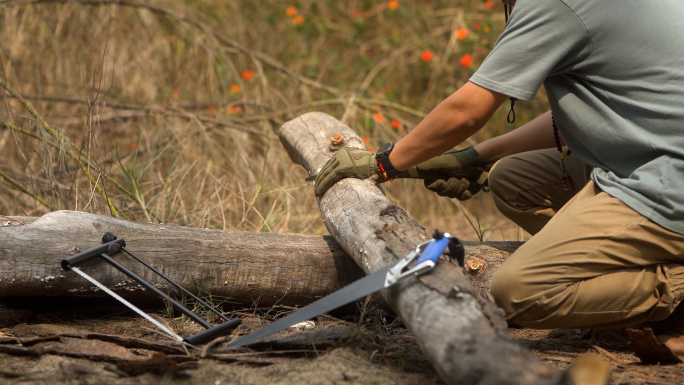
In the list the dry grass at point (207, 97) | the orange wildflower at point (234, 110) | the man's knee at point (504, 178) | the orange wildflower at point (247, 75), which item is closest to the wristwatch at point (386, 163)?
the man's knee at point (504, 178)

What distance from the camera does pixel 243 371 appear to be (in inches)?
70.9

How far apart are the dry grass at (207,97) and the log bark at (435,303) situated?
0.97 m

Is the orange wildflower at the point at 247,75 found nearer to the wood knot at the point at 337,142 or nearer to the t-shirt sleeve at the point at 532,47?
the wood knot at the point at 337,142

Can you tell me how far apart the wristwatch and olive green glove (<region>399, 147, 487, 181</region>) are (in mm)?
313

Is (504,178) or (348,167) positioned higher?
(348,167)

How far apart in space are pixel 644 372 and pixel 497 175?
1.11 m

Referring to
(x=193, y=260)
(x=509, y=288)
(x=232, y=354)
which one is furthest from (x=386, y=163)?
(x=232, y=354)

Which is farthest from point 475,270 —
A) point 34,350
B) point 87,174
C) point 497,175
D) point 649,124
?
point 87,174

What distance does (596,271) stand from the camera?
2102 millimetres

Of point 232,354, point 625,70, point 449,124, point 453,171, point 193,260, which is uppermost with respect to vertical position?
point 625,70

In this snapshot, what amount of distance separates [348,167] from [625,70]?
1.04m

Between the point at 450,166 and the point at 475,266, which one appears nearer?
the point at 475,266

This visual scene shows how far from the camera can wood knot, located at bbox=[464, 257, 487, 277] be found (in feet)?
8.02

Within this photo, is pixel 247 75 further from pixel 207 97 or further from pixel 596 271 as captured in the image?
pixel 596 271
